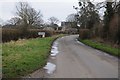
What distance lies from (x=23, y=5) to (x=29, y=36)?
38.5m

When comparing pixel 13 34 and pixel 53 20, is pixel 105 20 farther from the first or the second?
pixel 53 20

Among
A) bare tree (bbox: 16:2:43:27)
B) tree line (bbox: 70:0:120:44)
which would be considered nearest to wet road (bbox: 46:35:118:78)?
tree line (bbox: 70:0:120:44)

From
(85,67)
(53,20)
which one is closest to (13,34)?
(85,67)

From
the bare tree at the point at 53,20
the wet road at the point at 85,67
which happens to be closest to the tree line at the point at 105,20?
the wet road at the point at 85,67

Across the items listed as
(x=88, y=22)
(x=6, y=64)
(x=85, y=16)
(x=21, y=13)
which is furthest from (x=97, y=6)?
(x=21, y=13)

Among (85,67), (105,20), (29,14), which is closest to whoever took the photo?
(85,67)

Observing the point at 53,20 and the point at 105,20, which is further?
the point at 53,20

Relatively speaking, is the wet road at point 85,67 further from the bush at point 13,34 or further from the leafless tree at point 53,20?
the leafless tree at point 53,20

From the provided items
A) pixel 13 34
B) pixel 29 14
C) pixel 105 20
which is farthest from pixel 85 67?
pixel 29 14

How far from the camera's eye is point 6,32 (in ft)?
127

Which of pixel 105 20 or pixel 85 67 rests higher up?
pixel 105 20

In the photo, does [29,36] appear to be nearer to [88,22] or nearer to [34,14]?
[88,22]

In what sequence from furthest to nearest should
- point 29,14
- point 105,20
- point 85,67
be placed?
point 29,14
point 105,20
point 85,67

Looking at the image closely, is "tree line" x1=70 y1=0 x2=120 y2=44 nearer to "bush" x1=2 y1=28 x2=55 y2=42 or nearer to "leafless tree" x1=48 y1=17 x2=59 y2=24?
"bush" x1=2 y1=28 x2=55 y2=42
